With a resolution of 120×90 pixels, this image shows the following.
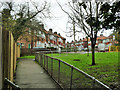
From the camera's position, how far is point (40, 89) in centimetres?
591

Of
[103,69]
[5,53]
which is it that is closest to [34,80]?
[5,53]

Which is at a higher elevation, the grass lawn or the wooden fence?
the wooden fence

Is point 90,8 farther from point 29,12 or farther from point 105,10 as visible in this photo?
point 29,12

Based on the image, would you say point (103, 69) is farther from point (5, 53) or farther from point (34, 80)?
point (5, 53)

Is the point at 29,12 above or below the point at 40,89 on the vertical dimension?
above

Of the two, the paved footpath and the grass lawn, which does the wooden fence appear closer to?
the paved footpath

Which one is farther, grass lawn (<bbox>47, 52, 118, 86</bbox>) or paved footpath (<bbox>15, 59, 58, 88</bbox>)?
grass lawn (<bbox>47, 52, 118, 86</bbox>)

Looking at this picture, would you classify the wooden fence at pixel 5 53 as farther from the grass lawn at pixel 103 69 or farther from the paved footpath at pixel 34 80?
the grass lawn at pixel 103 69

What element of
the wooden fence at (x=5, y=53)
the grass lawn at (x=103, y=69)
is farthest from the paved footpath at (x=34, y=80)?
the wooden fence at (x=5, y=53)

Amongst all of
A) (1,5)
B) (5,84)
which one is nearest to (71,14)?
(1,5)

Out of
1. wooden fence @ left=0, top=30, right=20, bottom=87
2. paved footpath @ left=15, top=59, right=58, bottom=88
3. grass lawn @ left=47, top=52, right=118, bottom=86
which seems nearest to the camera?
wooden fence @ left=0, top=30, right=20, bottom=87

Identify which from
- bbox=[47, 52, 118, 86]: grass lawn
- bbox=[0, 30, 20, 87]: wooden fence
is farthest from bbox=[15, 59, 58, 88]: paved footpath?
bbox=[0, 30, 20, 87]: wooden fence

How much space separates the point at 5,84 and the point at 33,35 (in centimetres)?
2284

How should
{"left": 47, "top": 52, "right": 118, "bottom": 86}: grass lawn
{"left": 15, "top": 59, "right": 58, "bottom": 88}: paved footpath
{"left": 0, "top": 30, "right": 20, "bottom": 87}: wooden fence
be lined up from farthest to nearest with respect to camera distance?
{"left": 47, "top": 52, "right": 118, "bottom": 86}: grass lawn → {"left": 15, "top": 59, "right": 58, "bottom": 88}: paved footpath → {"left": 0, "top": 30, "right": 20, "bottom": 87}: wooden fence
